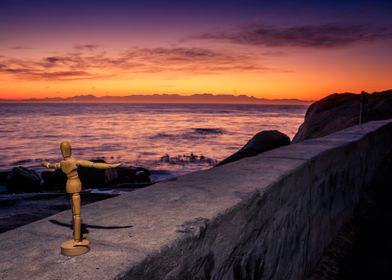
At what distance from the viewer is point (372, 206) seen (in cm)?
538

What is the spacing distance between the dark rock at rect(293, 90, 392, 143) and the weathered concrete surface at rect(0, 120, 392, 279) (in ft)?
39.5

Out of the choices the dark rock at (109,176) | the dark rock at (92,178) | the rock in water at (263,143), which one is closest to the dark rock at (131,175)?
the dark rock at (109,176)

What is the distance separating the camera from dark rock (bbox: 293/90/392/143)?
14.9m

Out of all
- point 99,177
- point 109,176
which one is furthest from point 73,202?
point 109,176

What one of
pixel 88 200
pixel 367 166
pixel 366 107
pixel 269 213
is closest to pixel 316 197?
pixel 269 213

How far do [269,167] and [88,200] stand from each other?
23.5 feet

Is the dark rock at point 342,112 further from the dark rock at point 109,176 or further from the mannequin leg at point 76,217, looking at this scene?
the mannequin leg at point 76,217

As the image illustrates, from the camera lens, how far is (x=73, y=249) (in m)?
1.27

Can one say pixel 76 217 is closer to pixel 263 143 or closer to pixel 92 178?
pixel 263 143

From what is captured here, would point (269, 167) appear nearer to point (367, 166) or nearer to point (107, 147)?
point (367, 166)

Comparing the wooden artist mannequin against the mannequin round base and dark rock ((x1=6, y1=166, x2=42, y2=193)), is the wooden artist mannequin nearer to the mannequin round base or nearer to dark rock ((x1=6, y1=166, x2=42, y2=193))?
the mannequin round base

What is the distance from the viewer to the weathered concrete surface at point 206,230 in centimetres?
127

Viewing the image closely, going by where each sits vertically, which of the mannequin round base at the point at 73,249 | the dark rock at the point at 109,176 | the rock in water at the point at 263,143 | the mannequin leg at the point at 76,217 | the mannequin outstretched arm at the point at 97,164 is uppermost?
the mannequin outstretched arm at the point at 97,164

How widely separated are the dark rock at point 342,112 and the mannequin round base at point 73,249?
14133mm
